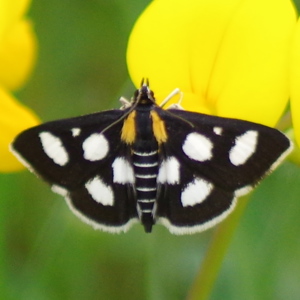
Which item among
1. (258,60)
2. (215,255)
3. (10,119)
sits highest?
(258,60)

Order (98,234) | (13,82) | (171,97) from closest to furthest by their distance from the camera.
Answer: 1. (171,97)
2. (13,82)
3. (98,234)

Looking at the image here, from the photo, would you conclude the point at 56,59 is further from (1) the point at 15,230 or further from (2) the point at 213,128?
(2) the point at 213,128

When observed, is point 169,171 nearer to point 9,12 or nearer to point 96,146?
point 96,146

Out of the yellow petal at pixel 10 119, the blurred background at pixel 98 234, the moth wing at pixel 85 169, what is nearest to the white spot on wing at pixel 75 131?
the moth wing at pixel 85 169

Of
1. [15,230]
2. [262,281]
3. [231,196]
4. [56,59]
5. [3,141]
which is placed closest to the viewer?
[231,196]

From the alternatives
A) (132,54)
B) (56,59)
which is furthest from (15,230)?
(132,54)

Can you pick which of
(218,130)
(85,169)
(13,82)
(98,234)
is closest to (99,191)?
(85,169)
